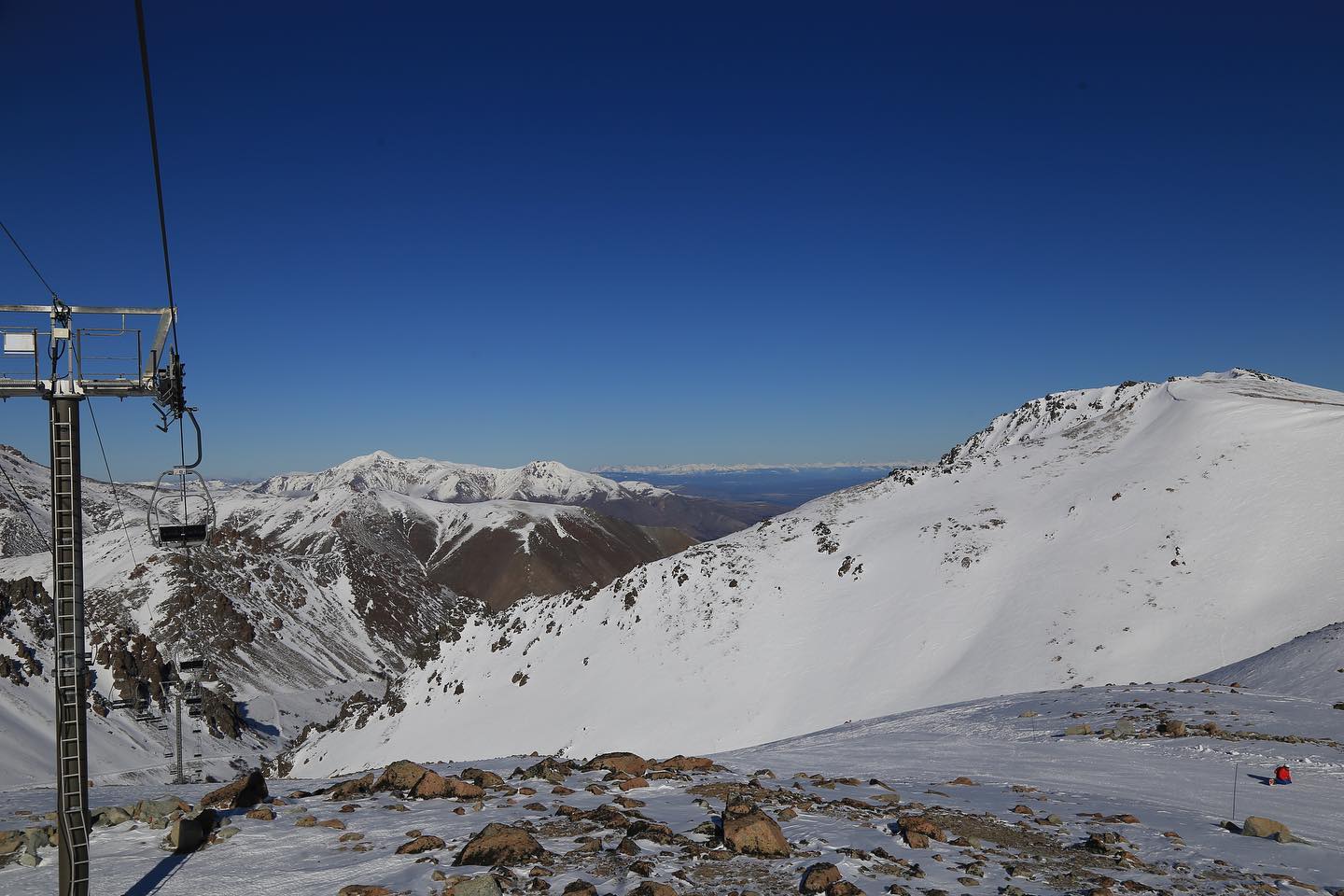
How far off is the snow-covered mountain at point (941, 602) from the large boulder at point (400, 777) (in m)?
26.5

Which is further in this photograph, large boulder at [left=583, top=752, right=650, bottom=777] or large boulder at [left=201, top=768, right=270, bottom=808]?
large boulder at [left=583, top=752, right=650, bottom=777]

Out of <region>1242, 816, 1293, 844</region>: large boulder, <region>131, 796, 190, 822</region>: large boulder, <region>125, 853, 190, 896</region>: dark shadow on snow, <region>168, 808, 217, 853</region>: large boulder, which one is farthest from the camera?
<region>131, 796, 190, 822</region>: large boulder

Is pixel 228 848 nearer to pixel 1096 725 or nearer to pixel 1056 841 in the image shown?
pixel 1056 841

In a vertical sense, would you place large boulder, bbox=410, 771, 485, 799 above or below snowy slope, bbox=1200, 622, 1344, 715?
above

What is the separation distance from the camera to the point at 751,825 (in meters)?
10.7

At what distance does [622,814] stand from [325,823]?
5.11m

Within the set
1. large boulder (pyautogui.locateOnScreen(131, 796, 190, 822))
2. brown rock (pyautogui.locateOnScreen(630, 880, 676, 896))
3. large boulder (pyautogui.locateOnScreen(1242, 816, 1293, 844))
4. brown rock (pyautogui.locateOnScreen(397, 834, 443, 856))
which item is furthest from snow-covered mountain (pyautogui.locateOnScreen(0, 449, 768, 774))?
large boulder (pyautogui.locateOnScreen(1242, 816, 1293, 844))

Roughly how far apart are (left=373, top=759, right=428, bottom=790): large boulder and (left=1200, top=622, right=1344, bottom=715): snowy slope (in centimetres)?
2771

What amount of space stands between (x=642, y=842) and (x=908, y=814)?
219 inches

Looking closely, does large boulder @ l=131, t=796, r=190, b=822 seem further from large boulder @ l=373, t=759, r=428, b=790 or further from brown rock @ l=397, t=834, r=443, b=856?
brown rock @ l=397, t=834, r=443, b=856

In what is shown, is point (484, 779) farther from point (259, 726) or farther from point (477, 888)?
point (259, 726)

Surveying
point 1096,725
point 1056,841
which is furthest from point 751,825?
point 1096,725

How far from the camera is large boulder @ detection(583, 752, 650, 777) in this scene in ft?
53.9

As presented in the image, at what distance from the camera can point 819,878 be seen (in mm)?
9156
